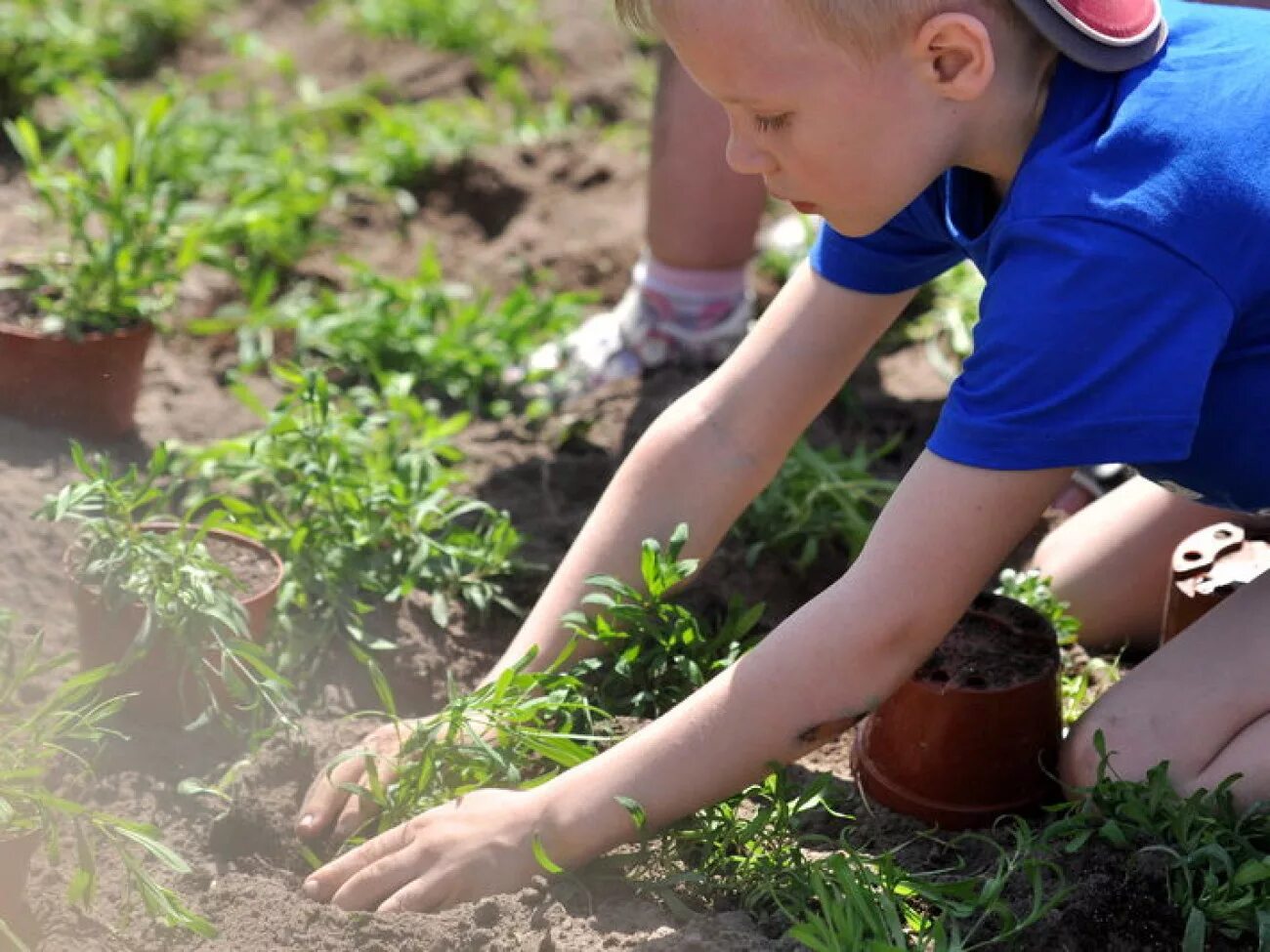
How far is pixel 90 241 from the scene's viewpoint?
3.09 m

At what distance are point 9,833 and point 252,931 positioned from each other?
30cm

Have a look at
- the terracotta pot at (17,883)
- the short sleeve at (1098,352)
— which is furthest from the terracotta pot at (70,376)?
the short sleeve at (1098,352)

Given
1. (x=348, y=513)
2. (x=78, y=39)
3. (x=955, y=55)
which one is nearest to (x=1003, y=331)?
(x=955, y=55)

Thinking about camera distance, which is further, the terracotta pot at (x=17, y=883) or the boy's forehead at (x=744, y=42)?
the terracotta pot at (x=17, y=883)

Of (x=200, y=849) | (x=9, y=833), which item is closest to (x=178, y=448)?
(x=200, y=849)

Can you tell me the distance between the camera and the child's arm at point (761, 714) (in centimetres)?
189

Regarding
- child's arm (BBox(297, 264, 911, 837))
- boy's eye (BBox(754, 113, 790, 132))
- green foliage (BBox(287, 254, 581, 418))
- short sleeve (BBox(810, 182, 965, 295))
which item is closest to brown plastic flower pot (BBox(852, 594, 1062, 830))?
child's arm (BBox(297, 264, 911, 837))

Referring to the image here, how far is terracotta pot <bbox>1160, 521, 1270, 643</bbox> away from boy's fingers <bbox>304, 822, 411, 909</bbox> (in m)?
1.12

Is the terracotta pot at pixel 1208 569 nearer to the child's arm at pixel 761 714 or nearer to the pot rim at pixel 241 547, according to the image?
the child's arm at pixel 761 714

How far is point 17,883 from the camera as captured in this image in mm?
1963

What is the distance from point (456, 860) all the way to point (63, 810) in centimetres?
45

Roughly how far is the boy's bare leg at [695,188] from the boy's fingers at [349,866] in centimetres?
178

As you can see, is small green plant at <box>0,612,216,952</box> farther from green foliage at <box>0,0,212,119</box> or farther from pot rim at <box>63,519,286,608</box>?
green foliage at <box>0,0,212,119</box>

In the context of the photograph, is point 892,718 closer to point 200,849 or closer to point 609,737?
point 609,737
